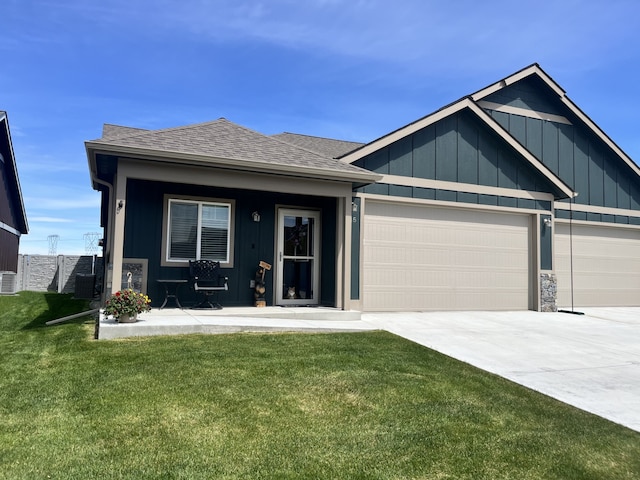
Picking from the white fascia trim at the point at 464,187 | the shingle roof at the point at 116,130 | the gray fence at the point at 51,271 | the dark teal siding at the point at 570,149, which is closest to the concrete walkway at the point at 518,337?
the white fascia trim at the point at 464,187

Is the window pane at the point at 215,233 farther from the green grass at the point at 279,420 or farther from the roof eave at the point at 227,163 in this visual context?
the green grass at the point at 279,420

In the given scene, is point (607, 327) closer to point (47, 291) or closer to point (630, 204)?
point (630, 204)

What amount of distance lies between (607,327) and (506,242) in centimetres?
312

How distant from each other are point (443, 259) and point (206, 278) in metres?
5.49

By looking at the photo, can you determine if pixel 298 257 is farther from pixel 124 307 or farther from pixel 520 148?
pixel 520 148

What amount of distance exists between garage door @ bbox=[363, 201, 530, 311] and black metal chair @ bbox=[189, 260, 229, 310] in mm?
3138

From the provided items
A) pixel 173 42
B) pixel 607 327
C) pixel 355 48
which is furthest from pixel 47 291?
pixel 607 327

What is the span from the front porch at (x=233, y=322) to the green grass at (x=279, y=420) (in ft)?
2.24

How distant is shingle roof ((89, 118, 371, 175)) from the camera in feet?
25.0

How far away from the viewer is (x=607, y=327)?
904 centimetres

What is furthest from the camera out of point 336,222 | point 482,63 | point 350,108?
point 350,108

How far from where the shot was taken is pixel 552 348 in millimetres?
6738

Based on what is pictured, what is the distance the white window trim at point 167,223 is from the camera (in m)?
8.84

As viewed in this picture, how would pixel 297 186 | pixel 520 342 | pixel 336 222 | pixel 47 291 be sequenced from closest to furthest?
1. pixel 520 342
2. pixel 297 186
3. pixel 336 222
4. pixel 47 291
